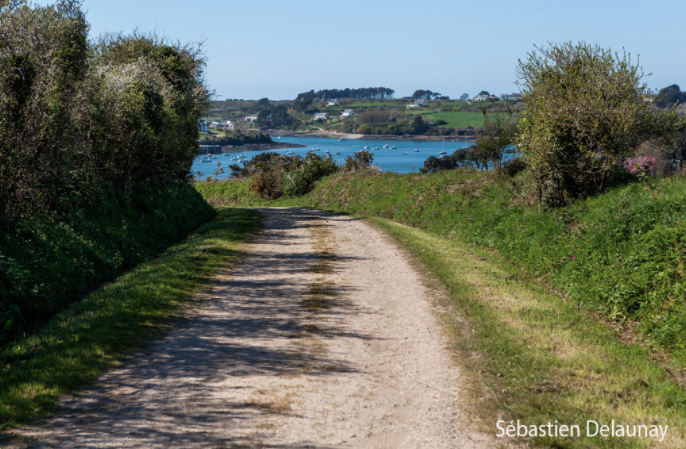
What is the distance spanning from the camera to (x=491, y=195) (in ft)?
69.8

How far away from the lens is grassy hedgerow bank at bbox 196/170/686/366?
29.6ft

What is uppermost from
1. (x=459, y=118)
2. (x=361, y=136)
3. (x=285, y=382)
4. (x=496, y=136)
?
(x=459, y=118)

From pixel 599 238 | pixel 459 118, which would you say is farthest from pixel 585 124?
pixel 459 118

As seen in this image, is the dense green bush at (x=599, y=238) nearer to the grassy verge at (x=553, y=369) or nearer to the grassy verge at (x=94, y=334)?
the grassy verge at (x=553, y=369)

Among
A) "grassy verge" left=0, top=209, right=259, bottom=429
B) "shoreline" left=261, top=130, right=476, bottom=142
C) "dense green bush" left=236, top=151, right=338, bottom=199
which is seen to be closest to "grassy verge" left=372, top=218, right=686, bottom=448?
"grassy verge" left=0, top=209, right=259, bottom=429

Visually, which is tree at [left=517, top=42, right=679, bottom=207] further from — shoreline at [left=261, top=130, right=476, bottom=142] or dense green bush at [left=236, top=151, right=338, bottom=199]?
shoreline at [left=261, top=130, right=476, bottom=142]

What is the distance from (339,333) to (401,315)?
5.45ft

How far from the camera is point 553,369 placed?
721 cm

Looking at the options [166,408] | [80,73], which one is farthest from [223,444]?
[80,73]

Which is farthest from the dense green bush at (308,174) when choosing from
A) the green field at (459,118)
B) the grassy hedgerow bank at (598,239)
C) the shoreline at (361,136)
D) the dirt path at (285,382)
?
the green field at (459,118)

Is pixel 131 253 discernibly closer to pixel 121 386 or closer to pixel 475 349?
pixel 121 386

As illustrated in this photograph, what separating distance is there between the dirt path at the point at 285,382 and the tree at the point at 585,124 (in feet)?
24.3

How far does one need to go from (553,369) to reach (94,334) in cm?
669

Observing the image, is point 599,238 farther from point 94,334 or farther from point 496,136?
point 496,136
